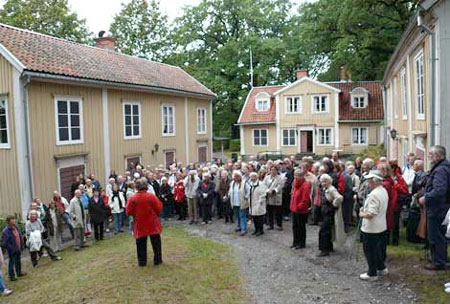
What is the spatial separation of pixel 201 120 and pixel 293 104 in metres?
11.6

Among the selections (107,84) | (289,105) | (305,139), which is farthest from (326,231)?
(289,105)

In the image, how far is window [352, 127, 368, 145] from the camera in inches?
1300

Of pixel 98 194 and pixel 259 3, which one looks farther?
pixel 259 3

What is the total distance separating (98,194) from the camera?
1120cm

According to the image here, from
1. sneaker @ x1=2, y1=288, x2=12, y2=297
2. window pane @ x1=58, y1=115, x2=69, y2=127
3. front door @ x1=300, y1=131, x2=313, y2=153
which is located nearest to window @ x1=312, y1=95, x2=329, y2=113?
front door @ x1=300, y1=131, x2=313, y2=153

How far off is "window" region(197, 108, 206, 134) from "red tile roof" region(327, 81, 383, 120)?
Result: 13601 millimetres

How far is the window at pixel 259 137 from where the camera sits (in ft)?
117

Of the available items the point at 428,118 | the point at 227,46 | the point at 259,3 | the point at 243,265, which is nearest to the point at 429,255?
the point at 243,265

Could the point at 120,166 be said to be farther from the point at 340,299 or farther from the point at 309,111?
the point at 309,111

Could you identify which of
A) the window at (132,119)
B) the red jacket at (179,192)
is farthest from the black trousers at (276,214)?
the window at (132,119)

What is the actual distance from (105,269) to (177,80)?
18349 millimetres

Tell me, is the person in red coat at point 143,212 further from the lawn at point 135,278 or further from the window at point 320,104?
the window at point 320,104

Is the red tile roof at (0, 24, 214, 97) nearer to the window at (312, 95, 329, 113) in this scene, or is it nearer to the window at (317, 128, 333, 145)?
the window at (312, 95, 329, 113)

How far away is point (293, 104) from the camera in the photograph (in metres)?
34.4
